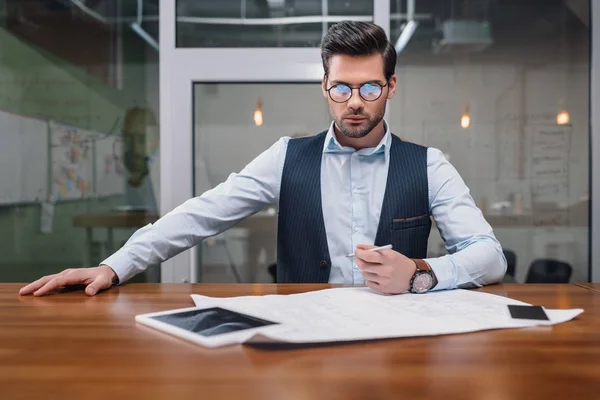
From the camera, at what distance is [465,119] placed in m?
2.98

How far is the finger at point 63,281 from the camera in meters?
1.30

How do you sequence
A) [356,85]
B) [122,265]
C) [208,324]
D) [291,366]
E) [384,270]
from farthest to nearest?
[356,85] → [122,265] → [384,270] → [208,324] → [291,366]

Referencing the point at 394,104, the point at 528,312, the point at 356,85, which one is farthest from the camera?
the point at 394,104

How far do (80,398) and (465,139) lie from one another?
2.62 meters

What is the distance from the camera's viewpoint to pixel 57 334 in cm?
93

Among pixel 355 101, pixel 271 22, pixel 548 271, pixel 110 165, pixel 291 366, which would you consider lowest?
pixel 548 271

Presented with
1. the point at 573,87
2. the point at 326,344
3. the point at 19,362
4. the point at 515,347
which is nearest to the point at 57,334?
the point at 19,362

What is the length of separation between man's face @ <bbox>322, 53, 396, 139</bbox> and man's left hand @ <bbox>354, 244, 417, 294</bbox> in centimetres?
63

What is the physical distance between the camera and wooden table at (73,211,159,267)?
309cm

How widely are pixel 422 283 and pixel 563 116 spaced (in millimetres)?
2111

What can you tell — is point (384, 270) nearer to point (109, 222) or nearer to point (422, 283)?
point (422, 283)

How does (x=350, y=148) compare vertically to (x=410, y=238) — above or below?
above

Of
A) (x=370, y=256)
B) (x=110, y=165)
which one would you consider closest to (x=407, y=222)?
(x=370, y=256)

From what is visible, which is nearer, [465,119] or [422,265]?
[422,265]
